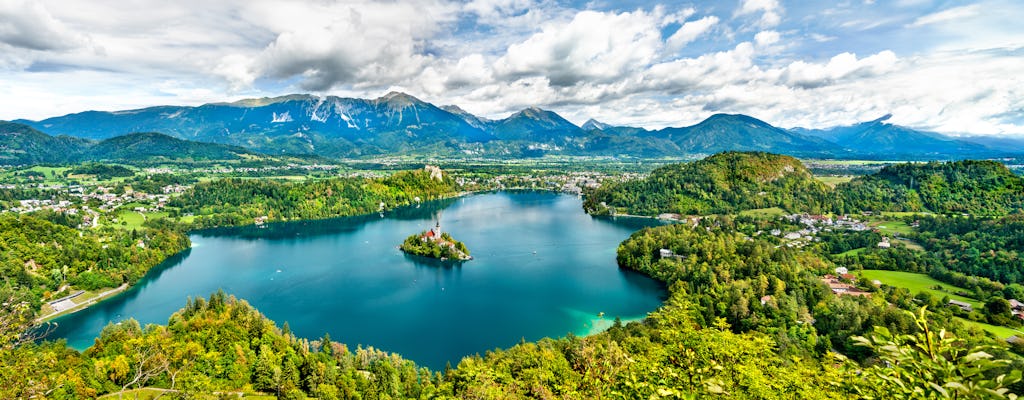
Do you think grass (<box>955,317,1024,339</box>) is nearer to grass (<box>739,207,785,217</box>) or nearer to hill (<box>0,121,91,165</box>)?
grass (<box>739,207,785,217</box>)

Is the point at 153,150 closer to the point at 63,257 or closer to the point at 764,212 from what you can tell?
the point at 63,257

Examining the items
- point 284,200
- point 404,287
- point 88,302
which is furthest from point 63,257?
point 284,200

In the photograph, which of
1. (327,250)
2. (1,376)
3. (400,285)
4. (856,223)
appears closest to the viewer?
(1,376)

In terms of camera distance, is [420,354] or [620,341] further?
[420,354]

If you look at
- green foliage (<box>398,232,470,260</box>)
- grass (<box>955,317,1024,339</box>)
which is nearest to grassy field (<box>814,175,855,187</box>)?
grass (<box>955,317,1024,339</box>)

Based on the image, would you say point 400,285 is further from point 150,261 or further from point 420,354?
point 150,261

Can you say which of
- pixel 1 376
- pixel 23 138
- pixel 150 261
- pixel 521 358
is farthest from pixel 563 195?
pixel 23 138

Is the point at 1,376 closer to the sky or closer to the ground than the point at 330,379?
closer to the sky
